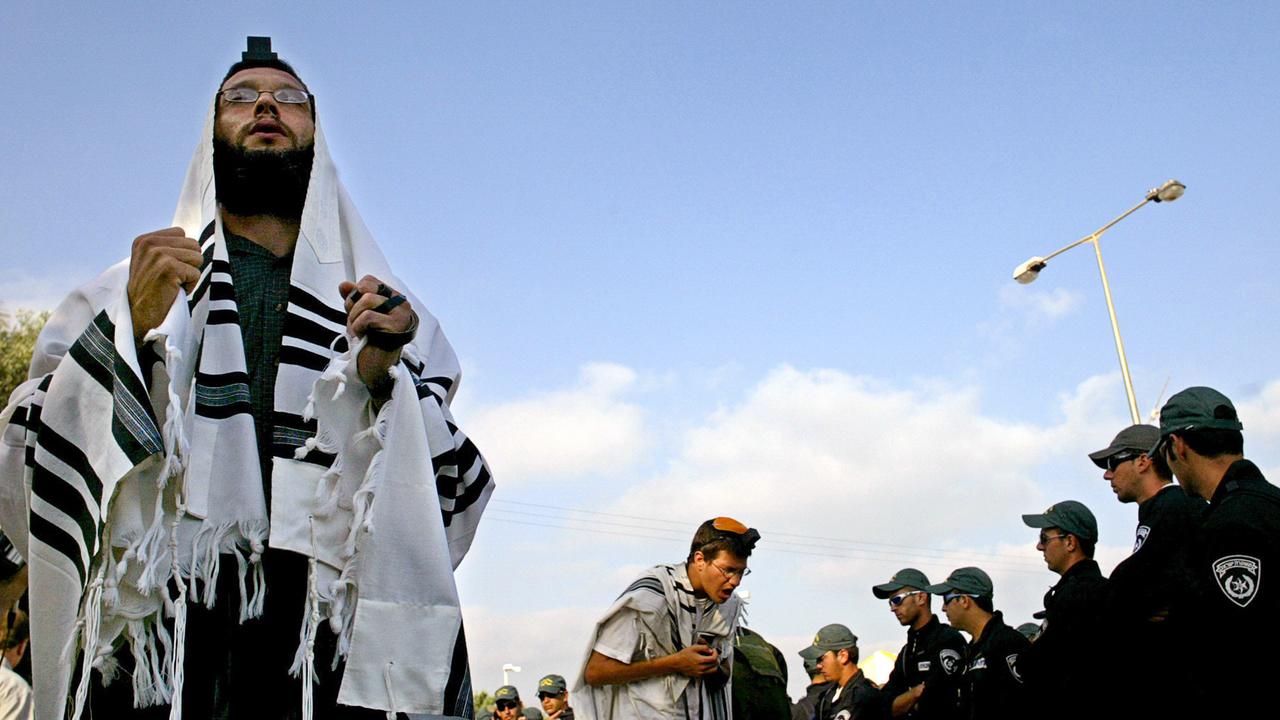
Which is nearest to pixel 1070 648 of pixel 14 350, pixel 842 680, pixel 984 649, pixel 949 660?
pixel 984 649

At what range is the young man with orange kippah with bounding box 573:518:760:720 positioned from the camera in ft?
19.0

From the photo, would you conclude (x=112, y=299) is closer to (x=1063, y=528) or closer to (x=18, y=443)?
(x=18, y=443)

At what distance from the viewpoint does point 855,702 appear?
9.10 metres

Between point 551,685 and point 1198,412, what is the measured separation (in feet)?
30.5

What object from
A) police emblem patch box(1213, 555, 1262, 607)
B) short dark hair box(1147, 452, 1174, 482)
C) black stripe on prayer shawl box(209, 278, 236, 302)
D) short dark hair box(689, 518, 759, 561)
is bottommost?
police emblem patch box(1213, 555, 1262, 607)

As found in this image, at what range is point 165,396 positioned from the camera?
2441 millimetres

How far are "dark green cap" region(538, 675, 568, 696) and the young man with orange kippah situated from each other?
6908 mm

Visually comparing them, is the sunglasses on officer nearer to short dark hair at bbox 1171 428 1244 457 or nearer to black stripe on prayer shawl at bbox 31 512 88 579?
short dark hair at bbox 1171 428 1244 457

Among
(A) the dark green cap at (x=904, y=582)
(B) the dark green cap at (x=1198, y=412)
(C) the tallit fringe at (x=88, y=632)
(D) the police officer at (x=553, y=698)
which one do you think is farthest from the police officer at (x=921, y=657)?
(C) the tallit fringe at (x=88, y=632)

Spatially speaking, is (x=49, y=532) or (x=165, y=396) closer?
(x=49, y=532)

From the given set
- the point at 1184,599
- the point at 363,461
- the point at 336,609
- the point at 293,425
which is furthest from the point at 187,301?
the point at 1184,599

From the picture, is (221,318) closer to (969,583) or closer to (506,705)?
(969,583)

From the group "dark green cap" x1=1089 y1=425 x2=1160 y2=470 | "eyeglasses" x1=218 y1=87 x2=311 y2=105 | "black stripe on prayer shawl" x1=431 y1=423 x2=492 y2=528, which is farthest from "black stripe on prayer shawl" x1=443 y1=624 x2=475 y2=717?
"dark green cap" x1=1089 y1=425 x2=1160 y2=470

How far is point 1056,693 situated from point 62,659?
4977 mm
